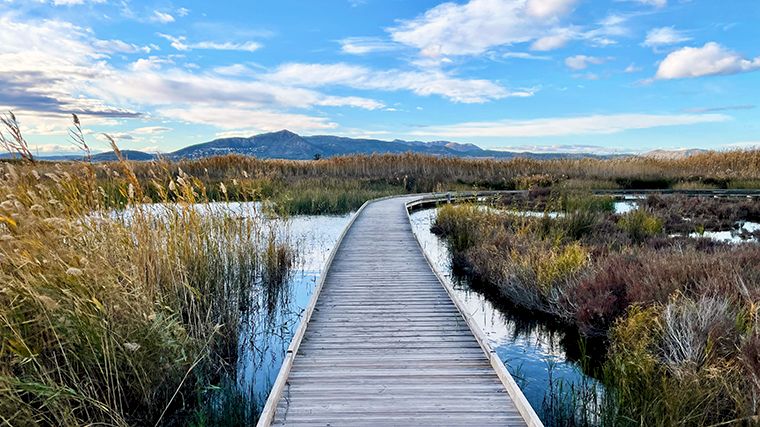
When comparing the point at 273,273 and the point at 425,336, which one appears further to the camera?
the point at 273,273

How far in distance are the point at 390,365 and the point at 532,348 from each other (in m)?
2.11

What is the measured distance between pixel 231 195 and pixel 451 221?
9285 millimetres

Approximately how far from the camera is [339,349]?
4.34m

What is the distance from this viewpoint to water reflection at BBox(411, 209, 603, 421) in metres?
4.49

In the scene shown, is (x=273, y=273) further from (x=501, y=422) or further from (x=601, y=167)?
(x=601, y=167)

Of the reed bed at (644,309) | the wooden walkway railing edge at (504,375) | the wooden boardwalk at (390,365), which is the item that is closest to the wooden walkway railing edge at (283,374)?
the wooden boardwalk at (390,365)

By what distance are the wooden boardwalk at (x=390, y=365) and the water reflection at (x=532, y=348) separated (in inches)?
23.9

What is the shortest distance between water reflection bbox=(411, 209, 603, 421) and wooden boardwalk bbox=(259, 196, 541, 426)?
61 centimetres

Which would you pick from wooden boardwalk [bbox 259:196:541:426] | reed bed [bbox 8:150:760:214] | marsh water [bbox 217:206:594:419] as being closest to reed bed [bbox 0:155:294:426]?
marsh water [bbox 217:206:594:419]

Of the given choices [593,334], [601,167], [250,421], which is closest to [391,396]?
[250,421]

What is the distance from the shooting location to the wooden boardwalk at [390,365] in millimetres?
3229

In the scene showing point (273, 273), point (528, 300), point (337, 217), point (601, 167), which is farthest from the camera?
point (601, 167)

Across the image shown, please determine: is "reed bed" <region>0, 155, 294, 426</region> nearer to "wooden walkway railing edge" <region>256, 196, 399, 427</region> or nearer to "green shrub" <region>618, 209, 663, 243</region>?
"wooden walkway railing edge" <region>256, 196, 399, 427</region>

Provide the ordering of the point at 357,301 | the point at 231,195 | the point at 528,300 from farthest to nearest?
the point at 231,195 → the point at 528,300 → the point at 357,301
